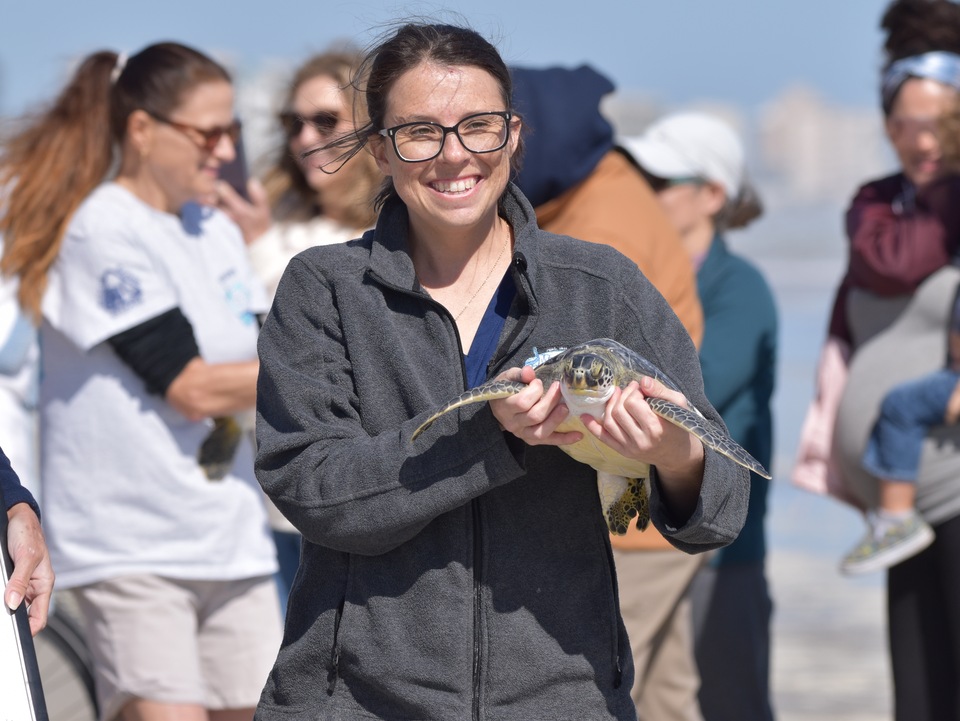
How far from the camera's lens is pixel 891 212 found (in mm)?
4215

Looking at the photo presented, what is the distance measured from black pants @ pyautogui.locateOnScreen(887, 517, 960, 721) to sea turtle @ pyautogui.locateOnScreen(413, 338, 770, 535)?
212 centimetres

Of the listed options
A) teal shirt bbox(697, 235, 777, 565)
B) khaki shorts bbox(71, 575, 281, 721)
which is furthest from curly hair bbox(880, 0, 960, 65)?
khaki shorts bbox(71, 575, 281, 721)

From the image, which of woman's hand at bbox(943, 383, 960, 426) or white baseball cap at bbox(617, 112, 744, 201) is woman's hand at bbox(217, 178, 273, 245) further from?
woman's hand at bbox(943, 383, 960, 426)

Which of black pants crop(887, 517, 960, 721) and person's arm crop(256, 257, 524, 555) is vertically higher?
person's arm crop(256, 257, 524, 555)

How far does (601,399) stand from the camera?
75.0 inches

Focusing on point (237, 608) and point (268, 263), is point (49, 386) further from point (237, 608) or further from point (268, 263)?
point (268, 263)

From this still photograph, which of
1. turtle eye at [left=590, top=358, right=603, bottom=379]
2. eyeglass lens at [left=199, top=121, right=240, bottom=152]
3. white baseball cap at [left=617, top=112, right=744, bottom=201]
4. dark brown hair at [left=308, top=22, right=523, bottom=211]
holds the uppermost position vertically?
dark brown hair at [left=308, top=22, right=523, bottom=211]

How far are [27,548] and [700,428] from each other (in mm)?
1120

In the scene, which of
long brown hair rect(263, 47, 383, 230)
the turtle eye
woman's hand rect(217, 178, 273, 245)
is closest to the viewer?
the turtle eye

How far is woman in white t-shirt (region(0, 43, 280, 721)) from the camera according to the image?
3432 millimetres

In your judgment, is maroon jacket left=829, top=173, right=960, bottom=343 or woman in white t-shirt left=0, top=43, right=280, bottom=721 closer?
woman in white t-shirt left=0, top=43, right=280, bottom=721

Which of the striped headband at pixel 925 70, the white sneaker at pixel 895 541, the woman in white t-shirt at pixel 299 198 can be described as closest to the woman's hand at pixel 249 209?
the woman in white t-shirt at pixel 299 198

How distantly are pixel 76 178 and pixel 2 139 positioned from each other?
356mm

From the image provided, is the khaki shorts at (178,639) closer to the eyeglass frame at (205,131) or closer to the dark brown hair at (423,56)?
the eyeglass frame at (205,131)
